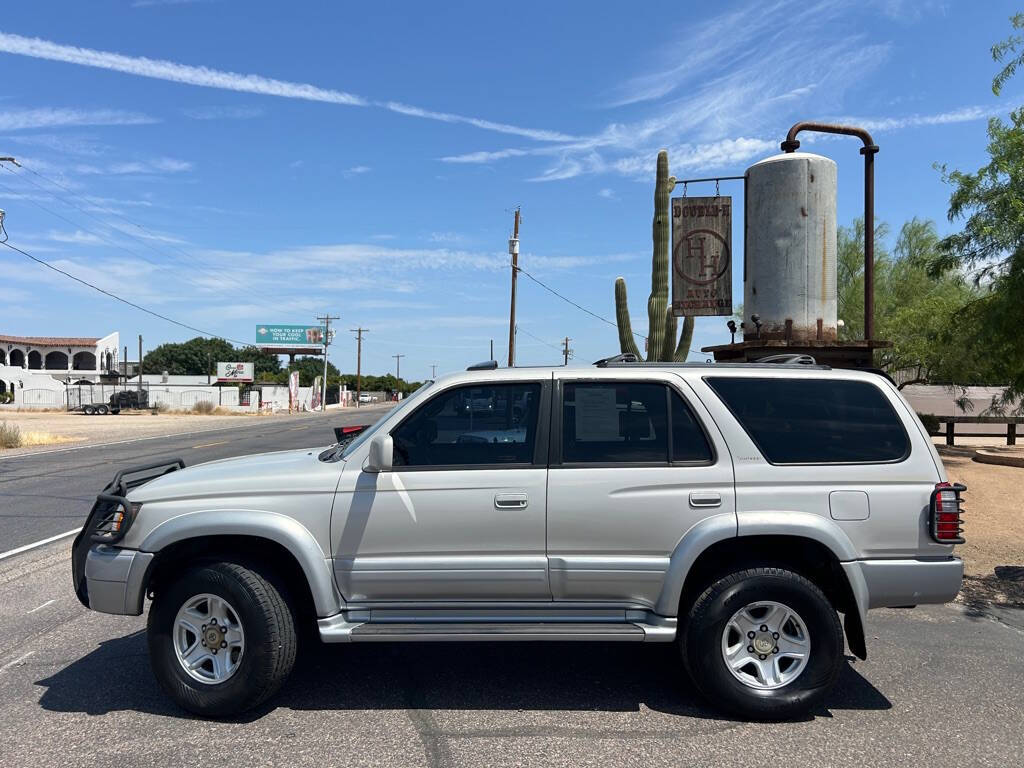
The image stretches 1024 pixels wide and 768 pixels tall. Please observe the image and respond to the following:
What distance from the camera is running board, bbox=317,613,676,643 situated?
13.5 feet

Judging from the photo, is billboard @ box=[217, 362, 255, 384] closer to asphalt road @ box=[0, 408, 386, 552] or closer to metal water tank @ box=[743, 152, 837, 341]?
asphalt road @ box=[0, 408, 386, 552]

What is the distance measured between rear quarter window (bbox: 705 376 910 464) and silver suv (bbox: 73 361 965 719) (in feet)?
0.05

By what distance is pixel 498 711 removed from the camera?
4.29 meters

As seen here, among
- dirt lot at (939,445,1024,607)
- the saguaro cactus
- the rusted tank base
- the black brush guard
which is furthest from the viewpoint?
the saguaro cactus

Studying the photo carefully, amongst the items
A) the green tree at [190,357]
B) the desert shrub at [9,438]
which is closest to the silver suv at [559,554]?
the desert shrub at [9,438]

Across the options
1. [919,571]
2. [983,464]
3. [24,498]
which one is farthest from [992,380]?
[24,498]

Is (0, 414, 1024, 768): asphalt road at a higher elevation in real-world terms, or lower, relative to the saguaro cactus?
lower

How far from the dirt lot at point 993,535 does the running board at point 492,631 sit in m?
4.11

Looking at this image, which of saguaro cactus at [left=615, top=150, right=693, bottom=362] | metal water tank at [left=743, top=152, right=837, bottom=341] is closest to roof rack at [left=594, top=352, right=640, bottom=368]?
metal water tank at [left=743, top=152, right=837, bottom=341]

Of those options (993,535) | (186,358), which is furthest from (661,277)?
(186,358)

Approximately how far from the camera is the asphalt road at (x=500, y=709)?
12.4 ft

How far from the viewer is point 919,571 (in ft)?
13.8

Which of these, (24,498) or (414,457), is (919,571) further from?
(24,498)

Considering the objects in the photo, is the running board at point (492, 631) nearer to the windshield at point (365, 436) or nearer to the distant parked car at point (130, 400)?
the windshield at point (365, 436)
